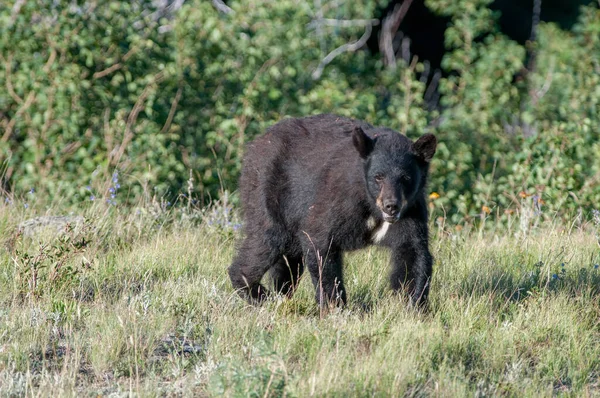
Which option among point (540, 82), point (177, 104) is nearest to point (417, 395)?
point (177, 104)

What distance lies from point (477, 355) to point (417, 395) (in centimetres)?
74

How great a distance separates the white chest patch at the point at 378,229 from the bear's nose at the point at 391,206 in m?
0.25

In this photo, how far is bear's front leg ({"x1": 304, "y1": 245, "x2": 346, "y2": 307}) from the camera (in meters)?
5.73

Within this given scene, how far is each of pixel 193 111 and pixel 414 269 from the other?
6.04 metres

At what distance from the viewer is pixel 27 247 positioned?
6836 mm

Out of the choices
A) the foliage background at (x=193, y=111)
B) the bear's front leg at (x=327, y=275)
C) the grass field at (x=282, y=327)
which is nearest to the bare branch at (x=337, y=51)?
the foliage background at (x=193, y=111)

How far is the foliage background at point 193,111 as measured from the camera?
31.3ft

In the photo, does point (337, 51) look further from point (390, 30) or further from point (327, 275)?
point (327, 275)

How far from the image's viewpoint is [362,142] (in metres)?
5.78

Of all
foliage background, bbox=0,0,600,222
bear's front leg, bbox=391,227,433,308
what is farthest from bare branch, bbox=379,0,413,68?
bear's front leg, bbox=391,227,433,308

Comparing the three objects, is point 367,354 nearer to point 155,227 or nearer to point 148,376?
point 148,376

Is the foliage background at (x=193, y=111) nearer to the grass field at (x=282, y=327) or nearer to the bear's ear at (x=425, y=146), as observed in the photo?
the grass field at (x=282, y=327)

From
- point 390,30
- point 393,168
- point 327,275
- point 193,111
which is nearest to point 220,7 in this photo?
point 193,111

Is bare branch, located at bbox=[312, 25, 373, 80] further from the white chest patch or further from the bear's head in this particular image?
the white chest patch
